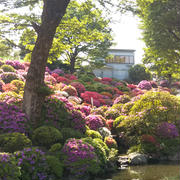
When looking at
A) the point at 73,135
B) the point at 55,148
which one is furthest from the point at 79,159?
the point at 73,135

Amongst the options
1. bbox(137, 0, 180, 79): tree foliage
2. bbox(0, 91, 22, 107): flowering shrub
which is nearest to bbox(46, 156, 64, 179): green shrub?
bbox(0, 91, 22, 107): flowering shrub

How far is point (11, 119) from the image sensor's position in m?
8.38

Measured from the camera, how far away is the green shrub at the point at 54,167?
22.5 ft

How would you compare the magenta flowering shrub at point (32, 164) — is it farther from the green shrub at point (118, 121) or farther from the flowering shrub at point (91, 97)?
the flowering shrub at point (91, 97)

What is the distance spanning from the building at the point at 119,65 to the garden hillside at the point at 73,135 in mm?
26096

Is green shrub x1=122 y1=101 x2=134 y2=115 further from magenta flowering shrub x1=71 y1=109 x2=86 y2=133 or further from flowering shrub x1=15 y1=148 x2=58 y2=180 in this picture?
flowering shrub x1=15 y1=148 x2=58 y2=180

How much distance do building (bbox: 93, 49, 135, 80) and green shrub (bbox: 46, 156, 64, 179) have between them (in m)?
33.3

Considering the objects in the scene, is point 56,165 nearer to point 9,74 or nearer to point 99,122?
point 99,122

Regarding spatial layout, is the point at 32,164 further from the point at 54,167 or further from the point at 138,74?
the point at 138,74

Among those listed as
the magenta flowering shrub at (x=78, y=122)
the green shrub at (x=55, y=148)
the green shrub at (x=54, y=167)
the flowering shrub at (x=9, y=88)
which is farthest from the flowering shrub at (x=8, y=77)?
the green shrub at (x=54, y=167)

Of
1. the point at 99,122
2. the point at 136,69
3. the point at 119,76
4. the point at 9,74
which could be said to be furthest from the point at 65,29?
the point at 119,76

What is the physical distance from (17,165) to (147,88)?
23403mm

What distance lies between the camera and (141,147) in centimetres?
1059

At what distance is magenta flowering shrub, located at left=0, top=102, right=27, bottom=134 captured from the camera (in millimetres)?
8125
